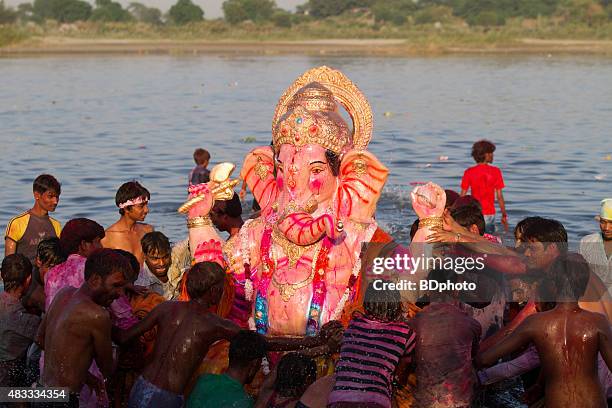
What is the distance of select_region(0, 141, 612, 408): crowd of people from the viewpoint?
6043 millimetres

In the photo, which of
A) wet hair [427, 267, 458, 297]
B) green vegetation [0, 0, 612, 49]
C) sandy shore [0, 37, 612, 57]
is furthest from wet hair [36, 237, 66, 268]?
green vegetation [0, 0, 612, 49]

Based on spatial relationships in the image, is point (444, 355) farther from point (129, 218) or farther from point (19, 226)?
point (19, 226)

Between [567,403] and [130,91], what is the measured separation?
35348mm

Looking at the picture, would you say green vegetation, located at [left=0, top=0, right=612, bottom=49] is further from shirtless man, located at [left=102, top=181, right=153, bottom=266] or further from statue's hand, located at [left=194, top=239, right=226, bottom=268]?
statue's hand, located at [left=194, top=239, right=226, bottom=268]

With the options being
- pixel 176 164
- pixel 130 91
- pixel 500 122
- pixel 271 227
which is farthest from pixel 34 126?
pixel 271 227

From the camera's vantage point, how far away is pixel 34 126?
97.1 feet

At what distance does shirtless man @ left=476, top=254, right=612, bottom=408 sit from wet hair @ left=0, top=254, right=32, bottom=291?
3787 millimetres

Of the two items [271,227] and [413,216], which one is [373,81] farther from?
[271,227]

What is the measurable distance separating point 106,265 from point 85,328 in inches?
15.9

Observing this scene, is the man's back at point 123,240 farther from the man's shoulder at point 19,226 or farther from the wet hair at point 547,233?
the wet hair at point 547,233

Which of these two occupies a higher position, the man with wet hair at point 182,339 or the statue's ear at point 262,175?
the statue's ear at point 262,175

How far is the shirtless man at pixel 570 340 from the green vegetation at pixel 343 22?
6198cm

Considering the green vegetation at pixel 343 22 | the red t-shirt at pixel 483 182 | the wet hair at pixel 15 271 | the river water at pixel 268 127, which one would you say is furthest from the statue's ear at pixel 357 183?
the green vegetation at pixel 343 22

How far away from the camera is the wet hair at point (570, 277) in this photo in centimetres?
602
